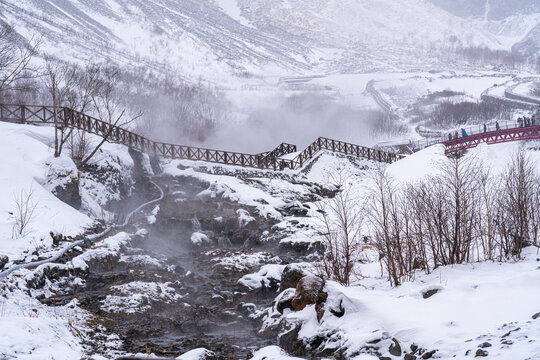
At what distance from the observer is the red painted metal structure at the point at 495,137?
3712cm

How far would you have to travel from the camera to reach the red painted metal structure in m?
37.1

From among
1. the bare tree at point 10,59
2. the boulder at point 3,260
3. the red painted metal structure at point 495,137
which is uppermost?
the bare tree at point 10,59

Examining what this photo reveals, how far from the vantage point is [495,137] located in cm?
3978

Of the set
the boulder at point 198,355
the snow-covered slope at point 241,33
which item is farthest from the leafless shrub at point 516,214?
the snow-covered slope at point 241,33

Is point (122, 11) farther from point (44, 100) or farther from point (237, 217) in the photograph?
point (237, 217)

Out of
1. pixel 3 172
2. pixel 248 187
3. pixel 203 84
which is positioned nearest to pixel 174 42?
pixel 203 84

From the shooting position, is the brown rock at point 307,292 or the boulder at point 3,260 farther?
the boulder at point 3,260

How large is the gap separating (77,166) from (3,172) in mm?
4590

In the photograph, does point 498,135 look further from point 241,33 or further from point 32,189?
point 241,33

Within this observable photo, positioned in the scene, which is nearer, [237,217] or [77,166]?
[77,166]

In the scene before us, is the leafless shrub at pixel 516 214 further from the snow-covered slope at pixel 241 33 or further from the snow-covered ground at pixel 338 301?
the snow-covered slope at pixel 241 33

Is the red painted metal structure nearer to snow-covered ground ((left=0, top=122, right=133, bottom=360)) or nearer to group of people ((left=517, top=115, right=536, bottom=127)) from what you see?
group of people ((left=517, top=115, right=536, bottom=127))

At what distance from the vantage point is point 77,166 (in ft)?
70.0

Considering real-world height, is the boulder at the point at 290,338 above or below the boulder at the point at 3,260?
below
